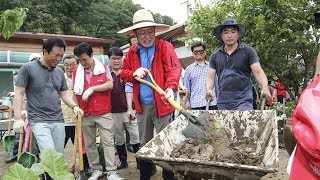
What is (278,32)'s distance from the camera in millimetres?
5973

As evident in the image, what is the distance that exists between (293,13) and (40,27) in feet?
95.6

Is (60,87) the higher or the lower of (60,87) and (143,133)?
the higher

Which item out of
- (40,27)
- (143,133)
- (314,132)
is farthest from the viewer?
(40,27)

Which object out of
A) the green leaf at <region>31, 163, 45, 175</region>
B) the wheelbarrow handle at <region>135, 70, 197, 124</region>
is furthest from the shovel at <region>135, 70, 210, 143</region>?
the green leaf at <region>31, 163, 45, 175</region>

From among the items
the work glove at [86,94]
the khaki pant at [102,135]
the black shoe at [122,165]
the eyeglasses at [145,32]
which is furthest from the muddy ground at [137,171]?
the eyeglasses at [145,32]

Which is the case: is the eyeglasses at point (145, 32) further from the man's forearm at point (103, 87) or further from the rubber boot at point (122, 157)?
the rubber boot at point (122, 157)

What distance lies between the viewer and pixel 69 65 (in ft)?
17.7

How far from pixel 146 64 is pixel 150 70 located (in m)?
0.09

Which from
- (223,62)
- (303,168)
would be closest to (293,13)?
(223,62)

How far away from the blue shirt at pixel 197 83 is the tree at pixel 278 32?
1.40 m

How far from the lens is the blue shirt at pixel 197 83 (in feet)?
17.4

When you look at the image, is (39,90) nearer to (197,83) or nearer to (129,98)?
(129,98)

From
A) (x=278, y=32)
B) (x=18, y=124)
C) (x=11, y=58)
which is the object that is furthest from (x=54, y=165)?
(x=11, y=58)

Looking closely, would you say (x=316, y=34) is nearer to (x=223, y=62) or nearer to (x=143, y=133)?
(x=223, y=62)
